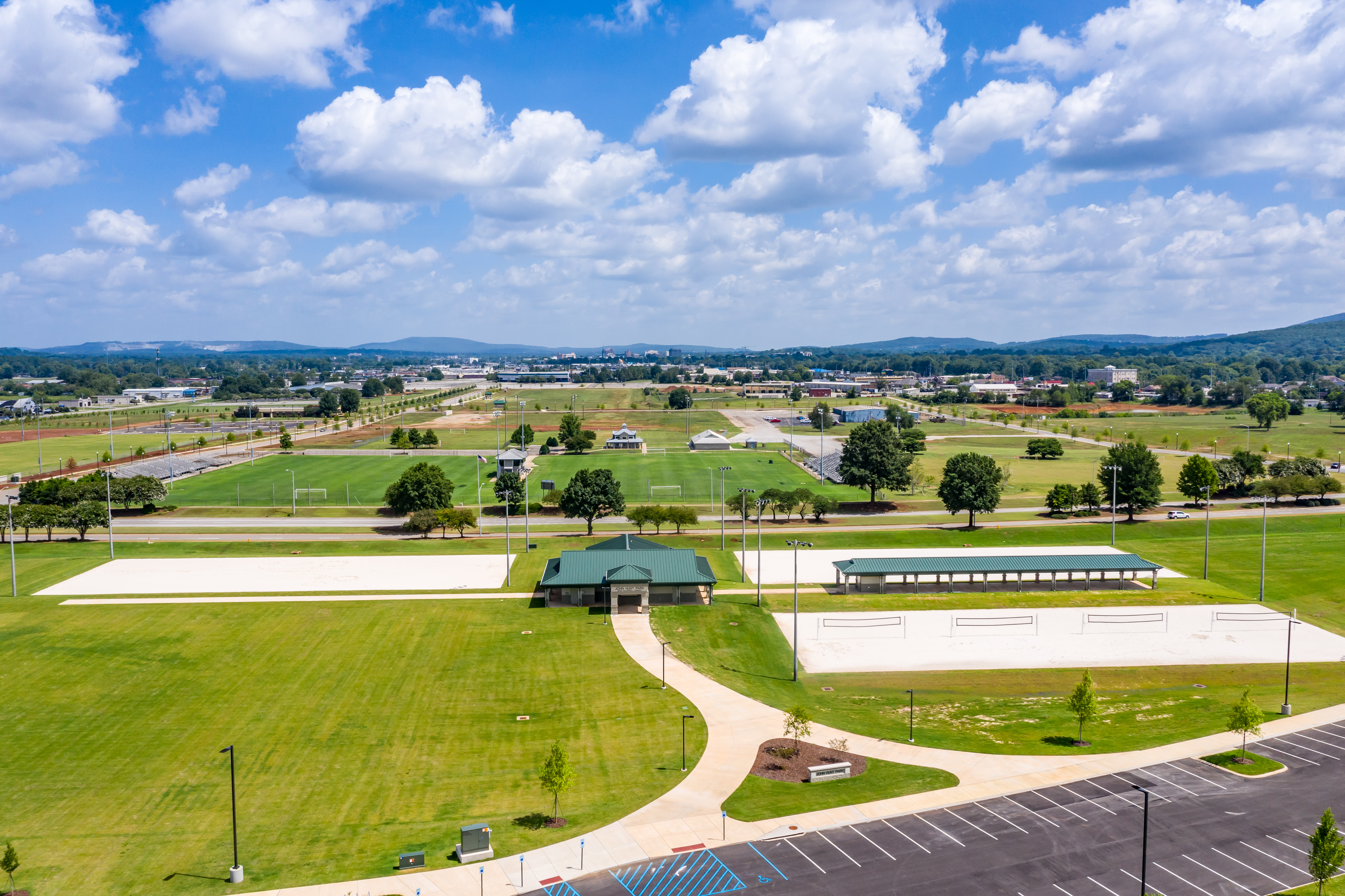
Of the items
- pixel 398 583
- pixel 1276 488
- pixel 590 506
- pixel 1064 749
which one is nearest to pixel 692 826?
pixel 1064 749

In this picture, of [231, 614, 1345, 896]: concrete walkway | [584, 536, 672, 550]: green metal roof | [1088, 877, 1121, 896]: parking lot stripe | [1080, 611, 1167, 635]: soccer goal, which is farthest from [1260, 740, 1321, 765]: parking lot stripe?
[584, 536, 672, 550]: green metal roof

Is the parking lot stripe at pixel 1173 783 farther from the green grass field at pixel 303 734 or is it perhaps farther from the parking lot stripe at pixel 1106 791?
the green grass field at pixel 303 734

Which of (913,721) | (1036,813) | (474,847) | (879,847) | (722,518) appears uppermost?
(722,518)

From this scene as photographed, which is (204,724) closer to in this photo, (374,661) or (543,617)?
(374,661)

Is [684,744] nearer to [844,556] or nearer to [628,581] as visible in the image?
[628,581]

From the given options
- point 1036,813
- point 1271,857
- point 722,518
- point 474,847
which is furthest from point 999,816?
point 722,518

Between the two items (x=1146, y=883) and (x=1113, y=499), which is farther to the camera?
(x=1113, y=499)

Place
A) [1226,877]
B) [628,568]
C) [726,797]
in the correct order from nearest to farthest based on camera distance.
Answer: [1226,877] → [726,797] → [628,568]
